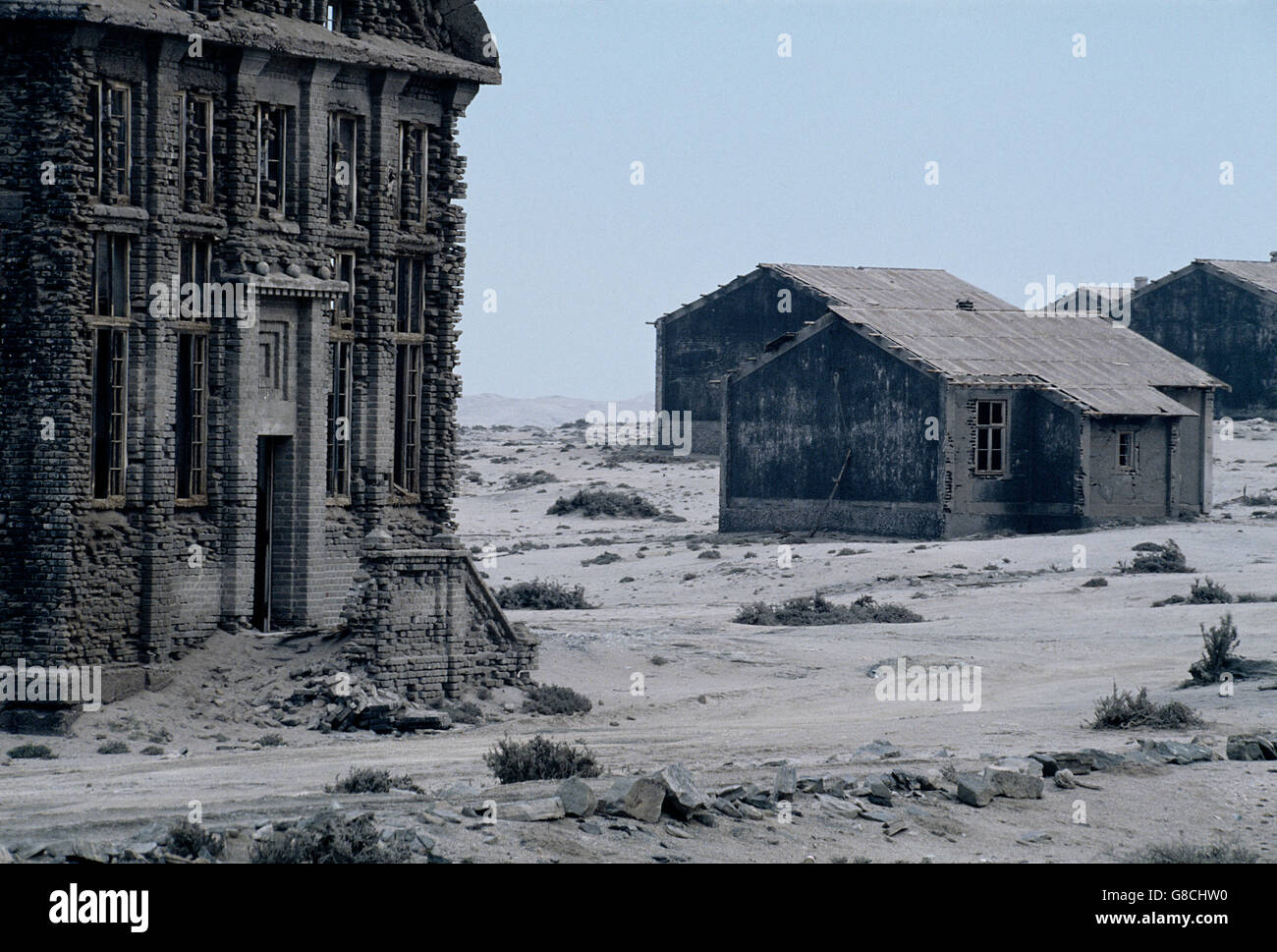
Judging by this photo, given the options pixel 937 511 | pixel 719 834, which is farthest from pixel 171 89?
pixel 937 511

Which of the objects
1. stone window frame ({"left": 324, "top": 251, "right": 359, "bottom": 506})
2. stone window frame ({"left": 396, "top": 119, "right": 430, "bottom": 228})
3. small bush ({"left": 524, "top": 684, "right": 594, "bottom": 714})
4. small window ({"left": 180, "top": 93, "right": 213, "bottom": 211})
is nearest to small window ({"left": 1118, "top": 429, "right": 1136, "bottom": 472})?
stone window frame ({"left": 396, "top": 119, "right": 430, "bottom": 228})

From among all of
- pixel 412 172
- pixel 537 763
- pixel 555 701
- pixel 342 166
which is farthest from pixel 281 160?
pixel 537 763

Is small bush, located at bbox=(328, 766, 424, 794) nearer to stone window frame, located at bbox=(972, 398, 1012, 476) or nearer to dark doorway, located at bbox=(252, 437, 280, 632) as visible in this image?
dark doorway, located at bbox=(252, 437, 280, 632)

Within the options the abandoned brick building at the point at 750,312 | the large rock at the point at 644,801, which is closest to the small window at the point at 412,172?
the large rock at the point at 644,801

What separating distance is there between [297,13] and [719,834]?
1491cm

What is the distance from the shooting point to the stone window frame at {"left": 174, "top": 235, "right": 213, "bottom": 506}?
2417 centimetres

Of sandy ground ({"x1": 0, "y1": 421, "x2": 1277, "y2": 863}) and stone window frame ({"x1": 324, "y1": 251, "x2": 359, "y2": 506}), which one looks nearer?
sandy ground ({"x1": 0, "y1": 421, "x2": 1277, "y2": 863})

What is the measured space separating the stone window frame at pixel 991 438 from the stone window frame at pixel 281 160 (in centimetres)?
2219

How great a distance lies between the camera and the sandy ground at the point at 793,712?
50.3 ft

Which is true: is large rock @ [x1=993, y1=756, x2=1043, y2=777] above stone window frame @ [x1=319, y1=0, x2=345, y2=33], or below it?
below

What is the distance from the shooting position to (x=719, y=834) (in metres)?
14.8

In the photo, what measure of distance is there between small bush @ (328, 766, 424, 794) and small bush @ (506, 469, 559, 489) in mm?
52003

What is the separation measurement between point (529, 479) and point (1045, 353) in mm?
27627
